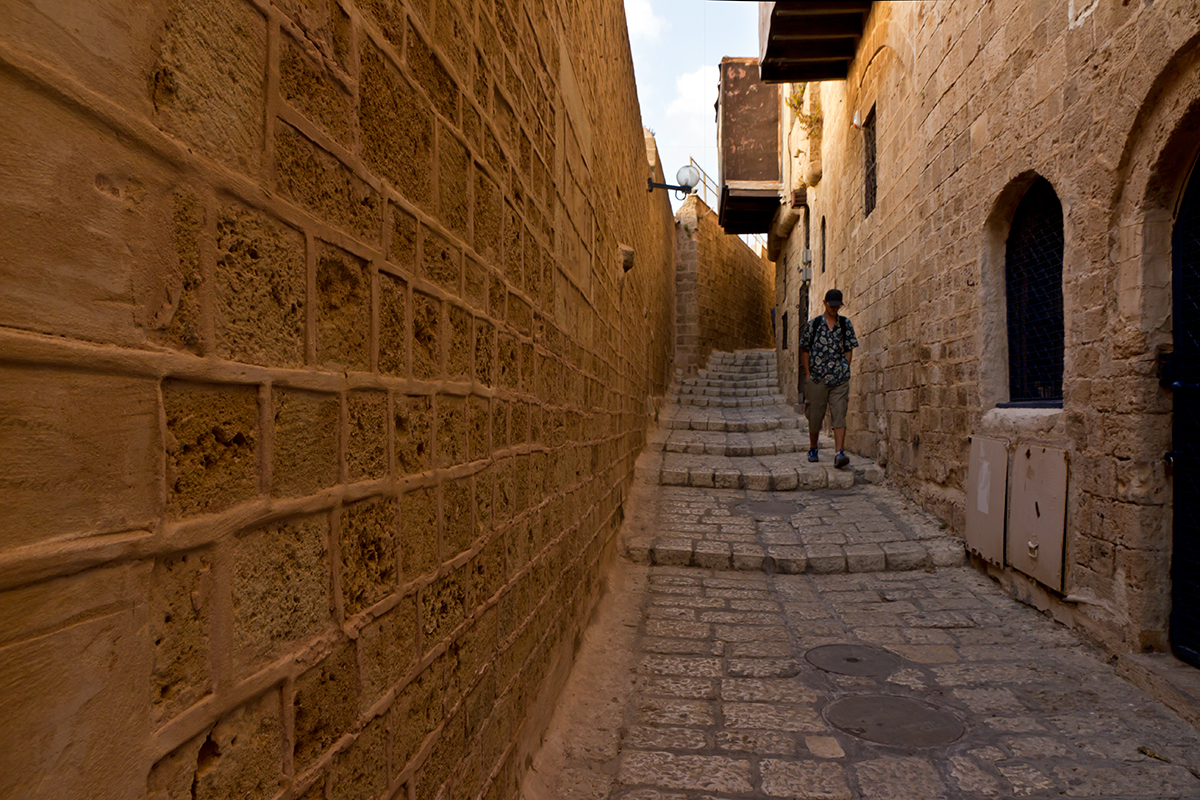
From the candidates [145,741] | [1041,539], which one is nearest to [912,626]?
[1041,539]

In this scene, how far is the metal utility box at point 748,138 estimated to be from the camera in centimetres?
1496

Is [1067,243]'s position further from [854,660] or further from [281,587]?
[281,587]

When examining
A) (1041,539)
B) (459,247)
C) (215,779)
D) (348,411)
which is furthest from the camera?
(1041,539)

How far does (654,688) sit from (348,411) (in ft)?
8.27

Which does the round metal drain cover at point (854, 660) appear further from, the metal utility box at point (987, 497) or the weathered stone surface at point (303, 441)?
the weathered stone surface at point (303, 441)

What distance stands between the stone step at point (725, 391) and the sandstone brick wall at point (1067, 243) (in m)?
7.42

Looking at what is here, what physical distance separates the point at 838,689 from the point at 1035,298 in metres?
2.95

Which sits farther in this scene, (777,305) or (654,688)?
(777,305)

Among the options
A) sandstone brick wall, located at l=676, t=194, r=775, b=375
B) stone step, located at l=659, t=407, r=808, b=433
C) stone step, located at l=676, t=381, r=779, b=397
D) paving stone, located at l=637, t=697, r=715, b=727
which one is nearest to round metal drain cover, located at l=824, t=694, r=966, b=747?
paving stone, located at l=637, t=697, r=715, b=727

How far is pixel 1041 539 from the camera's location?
3.92 meters

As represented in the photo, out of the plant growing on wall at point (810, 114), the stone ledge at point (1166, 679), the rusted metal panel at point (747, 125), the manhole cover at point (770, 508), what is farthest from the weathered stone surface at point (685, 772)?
the rusted metal panel at point (747, 125)

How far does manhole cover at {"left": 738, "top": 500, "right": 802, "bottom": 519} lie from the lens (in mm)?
6344

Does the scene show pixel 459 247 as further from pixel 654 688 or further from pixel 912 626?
pixel 912 626

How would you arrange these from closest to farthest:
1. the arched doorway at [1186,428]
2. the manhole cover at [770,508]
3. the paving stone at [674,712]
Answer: the paving stone at [674,712] → the arched doorway at [1186,428] → the manhole cover at [770,508]
